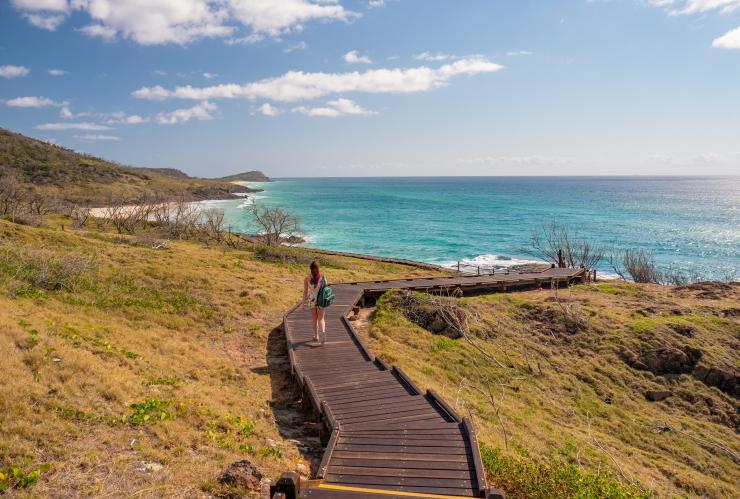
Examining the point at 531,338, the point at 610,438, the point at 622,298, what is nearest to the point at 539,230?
the point at 622,298

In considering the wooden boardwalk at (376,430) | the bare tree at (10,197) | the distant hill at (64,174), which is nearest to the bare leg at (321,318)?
the wooden boardwalk at (376,430)

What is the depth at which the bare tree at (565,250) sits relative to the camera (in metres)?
45.3

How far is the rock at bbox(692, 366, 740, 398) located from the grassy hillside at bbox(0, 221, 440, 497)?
53.9 feet

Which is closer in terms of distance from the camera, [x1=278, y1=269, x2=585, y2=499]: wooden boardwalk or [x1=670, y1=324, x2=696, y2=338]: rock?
[x1=278, y1=269, x2=585, y2=499]: wooden boardwalk

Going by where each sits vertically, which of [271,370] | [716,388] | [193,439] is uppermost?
[193,439]

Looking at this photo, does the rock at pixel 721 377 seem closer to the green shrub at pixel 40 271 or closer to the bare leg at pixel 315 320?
the bare leg at pixel 315 320

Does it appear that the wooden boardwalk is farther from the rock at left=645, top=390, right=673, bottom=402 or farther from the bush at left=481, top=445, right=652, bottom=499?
the rock at left=645, top=390, right=673, bottom=402

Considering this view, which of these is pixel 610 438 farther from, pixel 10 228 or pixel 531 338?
pixel 10 228

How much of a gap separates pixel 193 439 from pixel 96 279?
44.6 feet

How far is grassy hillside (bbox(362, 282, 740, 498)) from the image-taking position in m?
10.9

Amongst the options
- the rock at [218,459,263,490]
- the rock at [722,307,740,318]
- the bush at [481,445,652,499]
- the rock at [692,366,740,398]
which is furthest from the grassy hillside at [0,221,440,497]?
the rock at [722,307,740,318]

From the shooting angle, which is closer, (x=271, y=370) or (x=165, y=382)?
(x=165, y=382)

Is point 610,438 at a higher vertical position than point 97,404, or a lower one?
lower

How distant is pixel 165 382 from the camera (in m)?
10.6
